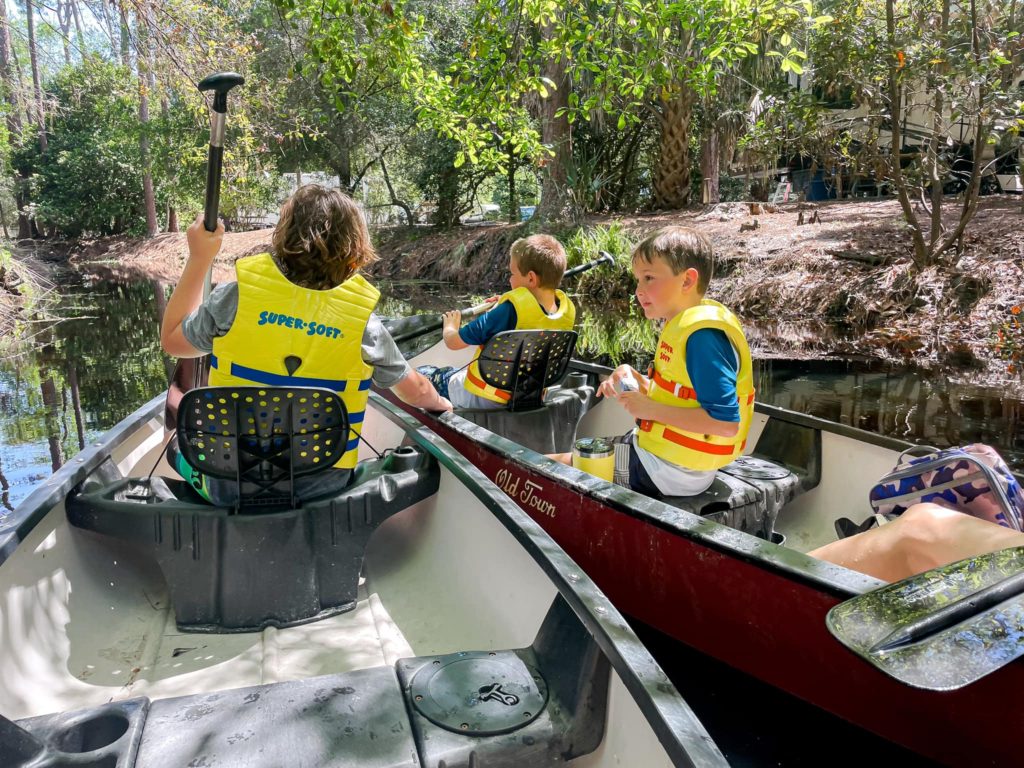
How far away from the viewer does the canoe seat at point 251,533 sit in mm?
2305

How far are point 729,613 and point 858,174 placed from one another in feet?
25.9

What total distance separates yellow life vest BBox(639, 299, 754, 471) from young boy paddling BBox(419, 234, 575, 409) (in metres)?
1.24

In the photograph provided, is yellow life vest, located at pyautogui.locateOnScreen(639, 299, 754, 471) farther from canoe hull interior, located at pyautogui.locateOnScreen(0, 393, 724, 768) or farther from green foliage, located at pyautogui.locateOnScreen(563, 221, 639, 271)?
green foliage, located at pyautogui.locateOnScreen(563, 221, 639, 271)

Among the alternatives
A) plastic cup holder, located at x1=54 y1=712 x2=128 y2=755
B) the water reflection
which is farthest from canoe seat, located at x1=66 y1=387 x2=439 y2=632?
the water reflection

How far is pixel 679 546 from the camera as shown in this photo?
266cm

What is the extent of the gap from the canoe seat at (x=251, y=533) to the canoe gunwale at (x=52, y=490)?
88 mm

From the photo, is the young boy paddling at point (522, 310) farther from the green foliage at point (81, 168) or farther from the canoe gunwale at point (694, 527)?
the green foliage at point (81, 168)

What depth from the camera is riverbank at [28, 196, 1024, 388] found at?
326 inches

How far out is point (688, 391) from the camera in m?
2.76

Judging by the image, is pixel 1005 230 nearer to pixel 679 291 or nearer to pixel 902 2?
pixel 902 2

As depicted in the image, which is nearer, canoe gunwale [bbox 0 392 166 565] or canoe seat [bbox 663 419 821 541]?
canoe gunwale [bbox 0 392 166 565]

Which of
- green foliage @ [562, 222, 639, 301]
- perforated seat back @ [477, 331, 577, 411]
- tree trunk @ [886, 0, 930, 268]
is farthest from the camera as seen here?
green foliage @ [562, 222, 639, 301]

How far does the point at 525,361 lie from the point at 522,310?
267 mm

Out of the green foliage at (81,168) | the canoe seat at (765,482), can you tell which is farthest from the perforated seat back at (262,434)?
the green foliage at (81,168)
